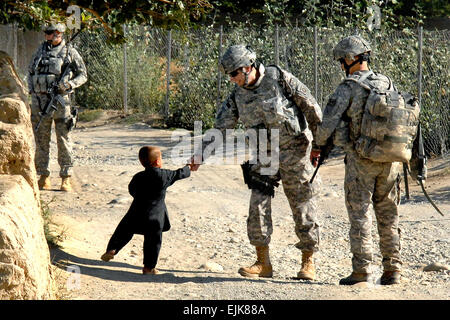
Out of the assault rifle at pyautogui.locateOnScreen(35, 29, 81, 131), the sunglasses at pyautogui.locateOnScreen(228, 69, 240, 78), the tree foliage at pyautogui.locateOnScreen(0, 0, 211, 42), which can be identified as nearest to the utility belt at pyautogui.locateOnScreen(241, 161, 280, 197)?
the sunglasses at pyautogui.locateOnScreen(228, 69, 240, 78)

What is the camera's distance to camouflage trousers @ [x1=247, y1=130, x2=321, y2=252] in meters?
6.04

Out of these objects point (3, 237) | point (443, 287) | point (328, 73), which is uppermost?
point (328, 73)

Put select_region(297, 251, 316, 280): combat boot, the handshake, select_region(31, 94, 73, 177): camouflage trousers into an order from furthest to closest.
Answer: select_region(31, 94, 73, 177): camouflage trousers → the handshake → select_region(297, 251, 316, 280): combat boot

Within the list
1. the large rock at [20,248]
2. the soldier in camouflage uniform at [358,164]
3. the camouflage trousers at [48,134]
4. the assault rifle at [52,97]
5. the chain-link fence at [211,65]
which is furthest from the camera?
the chain-link fence at [211,65]

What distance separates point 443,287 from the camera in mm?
5891

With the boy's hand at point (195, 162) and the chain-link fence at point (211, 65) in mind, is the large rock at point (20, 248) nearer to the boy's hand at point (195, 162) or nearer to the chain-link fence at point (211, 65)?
the boy's hand at point (195, 162)

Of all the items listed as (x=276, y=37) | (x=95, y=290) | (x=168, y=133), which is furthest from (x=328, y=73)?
(x=95, y=290)

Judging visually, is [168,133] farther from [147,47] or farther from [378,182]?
[378,182]

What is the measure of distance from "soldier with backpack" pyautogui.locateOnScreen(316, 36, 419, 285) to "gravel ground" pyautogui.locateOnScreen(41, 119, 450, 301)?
0.32 m

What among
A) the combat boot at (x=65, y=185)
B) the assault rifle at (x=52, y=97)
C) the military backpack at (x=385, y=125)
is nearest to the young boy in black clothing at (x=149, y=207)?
the military backpack at (x=385, y=125)

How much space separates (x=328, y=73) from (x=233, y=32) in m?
2.17

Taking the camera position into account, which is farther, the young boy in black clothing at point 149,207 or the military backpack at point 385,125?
the young boy in black clothing at point 149,207

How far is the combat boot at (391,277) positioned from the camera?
232 inches

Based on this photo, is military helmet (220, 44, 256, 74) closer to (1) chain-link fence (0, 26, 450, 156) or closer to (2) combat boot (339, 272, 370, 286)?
(2) combat boot (339, 272, 370, 286)
